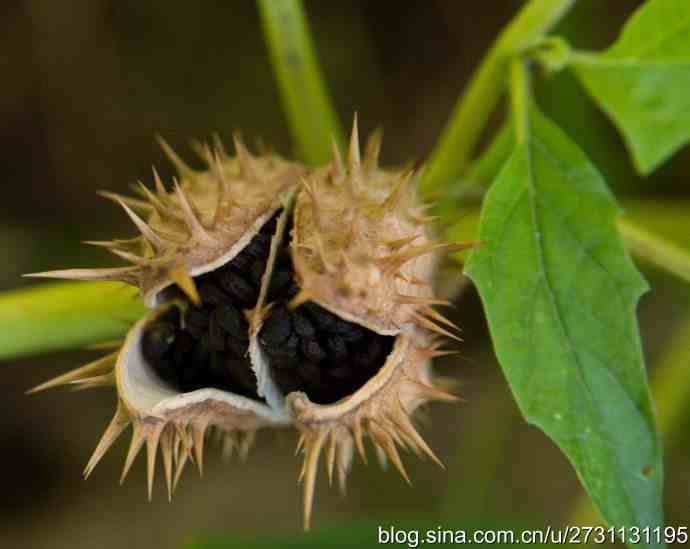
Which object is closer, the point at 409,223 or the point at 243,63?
the point at 409,223

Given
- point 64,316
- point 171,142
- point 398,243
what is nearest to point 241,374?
point 398,243

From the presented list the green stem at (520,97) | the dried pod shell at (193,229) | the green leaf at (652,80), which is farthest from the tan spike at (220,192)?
the green leaf at (652,80)

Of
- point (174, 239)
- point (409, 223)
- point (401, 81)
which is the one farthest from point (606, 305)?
point (401, 81)

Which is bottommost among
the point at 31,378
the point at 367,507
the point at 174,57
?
the point at 367,507

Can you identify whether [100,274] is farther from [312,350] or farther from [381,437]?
[381,437]

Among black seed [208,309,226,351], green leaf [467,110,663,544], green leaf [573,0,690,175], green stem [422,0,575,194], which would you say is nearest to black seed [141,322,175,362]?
black seed [208,309,226,351]

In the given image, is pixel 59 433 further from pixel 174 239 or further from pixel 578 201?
pixel 578 201

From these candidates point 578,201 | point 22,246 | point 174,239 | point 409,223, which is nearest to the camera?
point 174,239
